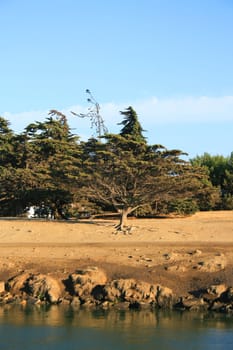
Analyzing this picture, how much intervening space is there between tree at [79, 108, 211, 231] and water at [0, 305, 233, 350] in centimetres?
1304

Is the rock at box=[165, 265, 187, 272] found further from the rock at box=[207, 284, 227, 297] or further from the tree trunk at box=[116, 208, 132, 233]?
the tree trunk at box=[116, 208, 132, 233]

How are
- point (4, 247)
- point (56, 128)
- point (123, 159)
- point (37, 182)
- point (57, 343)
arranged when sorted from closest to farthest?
point (57, 343)
point (4, 247)
point (123, 159)
point (37, 182)
point (56, 128)

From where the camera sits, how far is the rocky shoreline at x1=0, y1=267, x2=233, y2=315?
24.8 m

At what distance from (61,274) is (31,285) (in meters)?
1.57

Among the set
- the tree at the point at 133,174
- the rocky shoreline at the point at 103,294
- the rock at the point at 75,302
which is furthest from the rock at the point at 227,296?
the tree at the point at 133,174

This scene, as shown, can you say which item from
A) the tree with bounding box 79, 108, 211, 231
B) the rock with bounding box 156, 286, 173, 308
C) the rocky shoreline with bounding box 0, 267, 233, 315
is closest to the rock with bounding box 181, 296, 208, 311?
the rocky shoreline with bounding box 0, 267, 233, 315

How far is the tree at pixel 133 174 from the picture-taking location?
119ft

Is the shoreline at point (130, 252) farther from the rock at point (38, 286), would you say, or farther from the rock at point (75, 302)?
the rock at point (75, 302)

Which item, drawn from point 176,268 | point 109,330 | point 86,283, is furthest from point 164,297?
point 109,330

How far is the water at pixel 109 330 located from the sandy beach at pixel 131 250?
3.03 m

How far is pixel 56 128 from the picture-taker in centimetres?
5362

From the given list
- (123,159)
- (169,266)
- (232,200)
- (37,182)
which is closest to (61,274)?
(169,266)

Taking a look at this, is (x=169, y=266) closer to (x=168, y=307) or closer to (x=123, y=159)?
(x=168, y=307)

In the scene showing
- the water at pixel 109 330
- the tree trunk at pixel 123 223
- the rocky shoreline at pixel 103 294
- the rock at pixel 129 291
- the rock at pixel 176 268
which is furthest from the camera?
the tree trunk at pixel 123 223
